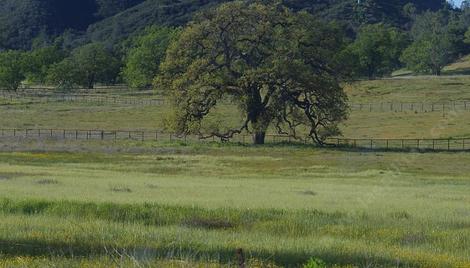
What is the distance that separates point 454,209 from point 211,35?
4069 centimetres

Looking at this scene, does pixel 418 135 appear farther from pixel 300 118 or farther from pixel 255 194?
pixel 255 194

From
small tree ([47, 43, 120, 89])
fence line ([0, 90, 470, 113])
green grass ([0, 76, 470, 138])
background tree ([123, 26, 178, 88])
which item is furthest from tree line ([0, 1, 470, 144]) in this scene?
small tree ([47, 43, 120, 89])

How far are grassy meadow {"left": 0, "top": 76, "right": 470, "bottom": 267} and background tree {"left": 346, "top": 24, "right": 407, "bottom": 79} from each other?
9012 centimetres

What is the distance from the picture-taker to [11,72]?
458 ft

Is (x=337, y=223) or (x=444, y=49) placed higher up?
(x=444, y=49)

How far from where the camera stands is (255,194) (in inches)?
1089

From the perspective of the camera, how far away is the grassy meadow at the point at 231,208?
42.9ft

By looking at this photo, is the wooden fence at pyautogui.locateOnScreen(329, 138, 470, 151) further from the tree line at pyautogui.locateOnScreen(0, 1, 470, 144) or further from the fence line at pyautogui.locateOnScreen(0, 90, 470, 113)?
the fence line at pyautogui.locateOnScreen(0, 90, 470, 113)

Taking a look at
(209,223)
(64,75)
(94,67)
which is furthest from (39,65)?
(209,223)

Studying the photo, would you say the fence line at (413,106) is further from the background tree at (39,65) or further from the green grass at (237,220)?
the background tree at (39,65)

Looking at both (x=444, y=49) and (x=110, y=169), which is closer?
(x=110, y=169)

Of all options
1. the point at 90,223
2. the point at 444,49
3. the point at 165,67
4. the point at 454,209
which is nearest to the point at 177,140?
the point at 165,67

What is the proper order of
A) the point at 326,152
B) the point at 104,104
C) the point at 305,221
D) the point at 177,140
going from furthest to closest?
the point at 104,104
the point at 177,140
the point at 326,152
the point at 305,221

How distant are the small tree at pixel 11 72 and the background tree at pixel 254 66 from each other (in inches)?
3273
